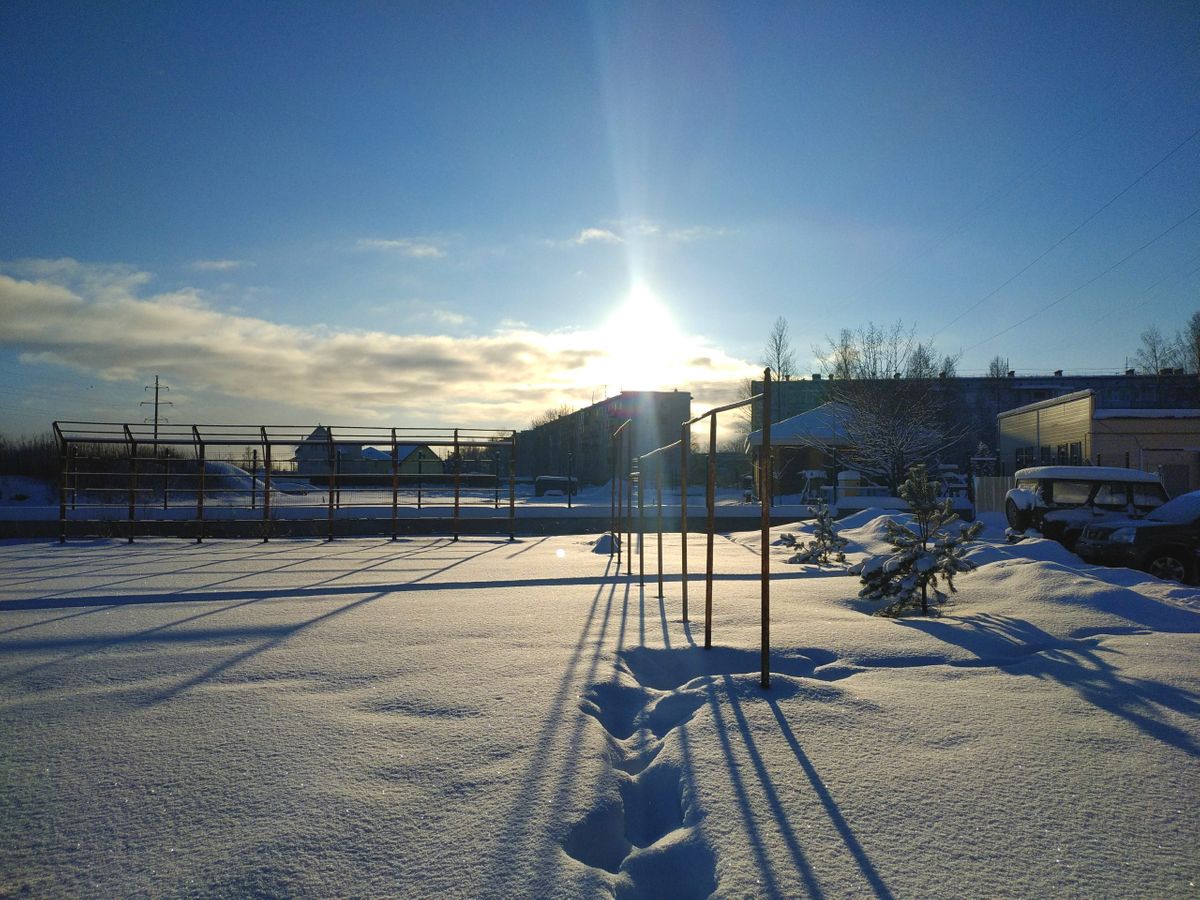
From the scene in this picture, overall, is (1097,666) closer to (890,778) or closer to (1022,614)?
(1022,614)

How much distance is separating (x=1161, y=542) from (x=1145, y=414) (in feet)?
49.6

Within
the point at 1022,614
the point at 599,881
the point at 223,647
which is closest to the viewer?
the point at 599,881

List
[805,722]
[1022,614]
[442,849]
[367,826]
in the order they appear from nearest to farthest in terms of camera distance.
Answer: [442,849], [367,826], [805,722], [1022,614]

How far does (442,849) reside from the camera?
7.74 ft

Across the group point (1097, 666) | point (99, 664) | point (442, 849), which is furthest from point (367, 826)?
point (1097, 666)

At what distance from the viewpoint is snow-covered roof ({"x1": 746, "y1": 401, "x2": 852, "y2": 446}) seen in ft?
105

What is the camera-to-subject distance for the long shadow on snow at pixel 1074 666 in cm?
356

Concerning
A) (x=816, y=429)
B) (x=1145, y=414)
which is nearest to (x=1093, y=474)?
(x=1145, y=414)

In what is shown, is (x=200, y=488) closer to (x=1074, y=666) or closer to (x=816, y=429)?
(x=1074, y=666)

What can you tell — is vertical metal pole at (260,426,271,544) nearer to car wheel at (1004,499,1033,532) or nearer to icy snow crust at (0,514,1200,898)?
icy snow crust at (0,514,1200,898)

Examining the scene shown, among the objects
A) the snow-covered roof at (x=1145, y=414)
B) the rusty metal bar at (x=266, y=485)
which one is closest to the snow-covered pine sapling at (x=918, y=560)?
the rusty metal bar at (x=266, y=485)

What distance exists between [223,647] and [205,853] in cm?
328

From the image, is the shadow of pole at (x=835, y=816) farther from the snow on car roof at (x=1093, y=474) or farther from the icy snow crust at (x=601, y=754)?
the snow on car roof at (x=1093, y=474)

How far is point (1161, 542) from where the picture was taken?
927 cm
